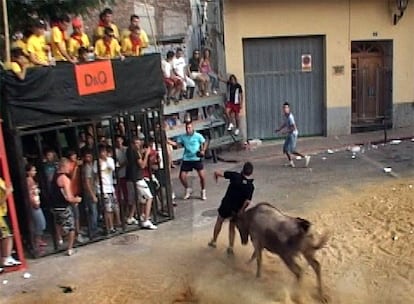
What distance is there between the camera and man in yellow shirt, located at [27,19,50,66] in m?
10.0

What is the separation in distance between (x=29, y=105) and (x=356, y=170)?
309 inches

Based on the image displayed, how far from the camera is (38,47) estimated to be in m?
10.4

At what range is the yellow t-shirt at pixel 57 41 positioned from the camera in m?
10.9

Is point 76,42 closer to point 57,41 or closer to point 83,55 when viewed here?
point 57,41

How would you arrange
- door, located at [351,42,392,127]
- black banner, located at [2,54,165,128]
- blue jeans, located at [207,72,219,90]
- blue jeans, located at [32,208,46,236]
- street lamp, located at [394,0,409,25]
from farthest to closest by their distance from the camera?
door, located at [351,42,392,127] → street lamp, located at [394,0,409,25] → blue jeans, located at [207,72,219,90] → blue jeans, located at [32,208,46,236] → black banner, located at [2,54,165,128]

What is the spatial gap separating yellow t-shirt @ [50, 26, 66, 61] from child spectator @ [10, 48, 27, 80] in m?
1.25

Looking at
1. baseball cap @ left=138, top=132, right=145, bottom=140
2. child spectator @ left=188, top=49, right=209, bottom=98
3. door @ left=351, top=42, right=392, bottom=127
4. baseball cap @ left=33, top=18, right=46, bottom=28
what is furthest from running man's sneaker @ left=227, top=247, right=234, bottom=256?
door @ left=351, top=42, right=392, bottom=127

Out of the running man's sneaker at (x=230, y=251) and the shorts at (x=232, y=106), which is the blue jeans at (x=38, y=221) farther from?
the shorts at (x=232, y=106)

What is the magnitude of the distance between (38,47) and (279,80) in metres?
9.48

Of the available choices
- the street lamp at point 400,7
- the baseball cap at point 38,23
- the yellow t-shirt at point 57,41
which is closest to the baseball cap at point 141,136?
the yellow t-shirt at point 57,41

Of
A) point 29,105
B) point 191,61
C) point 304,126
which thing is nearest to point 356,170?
point 304,126

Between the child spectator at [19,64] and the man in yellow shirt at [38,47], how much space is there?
355 millimetres

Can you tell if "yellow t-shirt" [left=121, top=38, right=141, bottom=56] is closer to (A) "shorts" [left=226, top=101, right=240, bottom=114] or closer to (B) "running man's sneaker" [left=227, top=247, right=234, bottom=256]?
(B) "running man's sneaker" [left=227, top=247, right=234, bottom=256]

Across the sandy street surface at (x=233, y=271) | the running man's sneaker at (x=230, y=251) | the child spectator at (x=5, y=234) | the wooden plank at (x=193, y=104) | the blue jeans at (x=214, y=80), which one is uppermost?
the blue jeans at (x=214, y=80)
